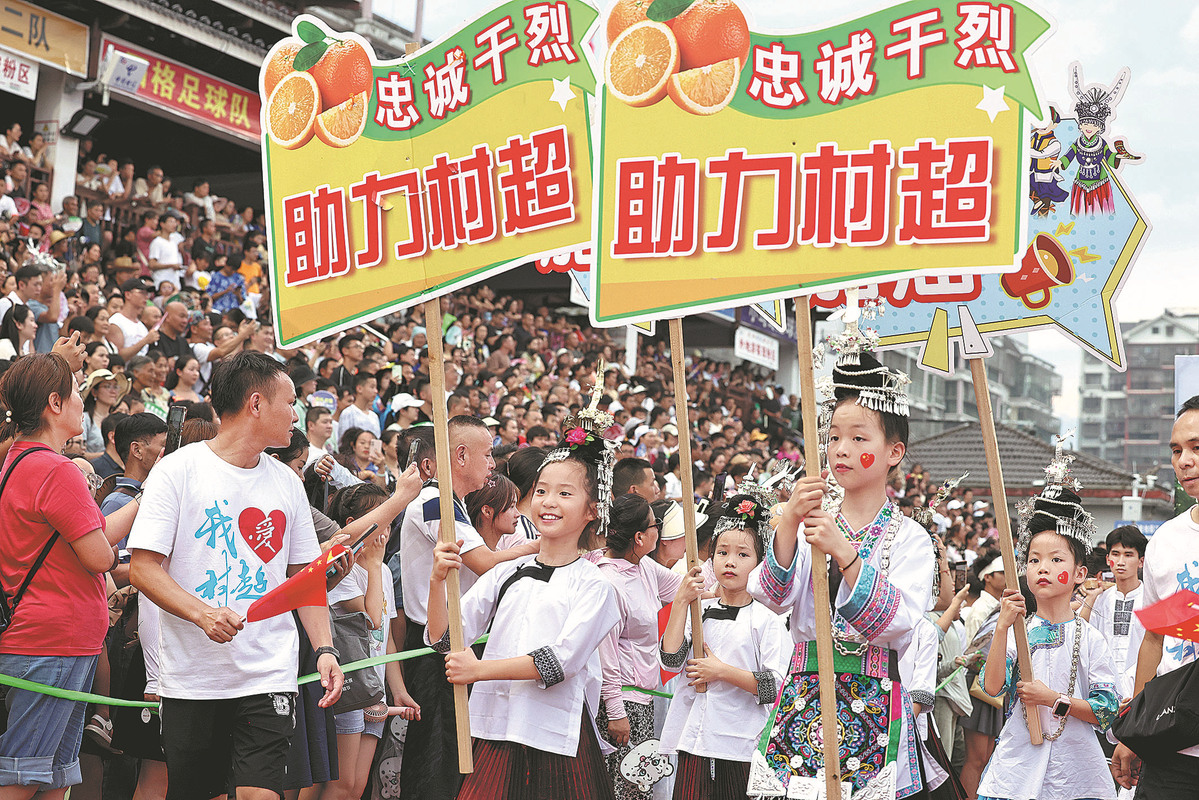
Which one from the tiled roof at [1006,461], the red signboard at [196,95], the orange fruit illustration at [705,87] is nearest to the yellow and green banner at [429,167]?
the orange fruit illustration at [705,87]

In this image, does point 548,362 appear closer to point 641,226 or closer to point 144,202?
point 144,202

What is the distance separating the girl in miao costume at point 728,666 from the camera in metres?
5.05

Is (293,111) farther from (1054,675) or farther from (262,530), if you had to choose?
(1054,675)

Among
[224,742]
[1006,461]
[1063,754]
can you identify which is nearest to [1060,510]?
[1063,754]

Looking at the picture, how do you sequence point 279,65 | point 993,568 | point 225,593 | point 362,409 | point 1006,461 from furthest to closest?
1. point 1006,461
2. point 362,409
3. point 993,568
4. point 279,65
5. point 225,593

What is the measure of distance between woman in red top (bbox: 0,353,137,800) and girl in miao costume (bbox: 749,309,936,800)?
2261 millimetres

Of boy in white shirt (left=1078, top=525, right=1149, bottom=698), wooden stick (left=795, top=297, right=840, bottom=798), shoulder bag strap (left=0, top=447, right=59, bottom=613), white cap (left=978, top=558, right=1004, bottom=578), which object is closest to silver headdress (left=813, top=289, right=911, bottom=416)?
wooden stick (left=795, top=297, right=840, bottom=798)

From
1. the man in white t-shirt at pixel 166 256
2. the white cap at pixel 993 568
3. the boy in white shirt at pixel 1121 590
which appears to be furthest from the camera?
the man in white t-shirt at pixel 166 256

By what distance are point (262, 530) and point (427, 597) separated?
143cm

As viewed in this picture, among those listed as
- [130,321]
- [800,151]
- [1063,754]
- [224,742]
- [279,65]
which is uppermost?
[279,65]

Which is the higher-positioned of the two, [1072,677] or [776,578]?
[776,578]

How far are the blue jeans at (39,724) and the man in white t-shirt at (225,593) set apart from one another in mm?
387

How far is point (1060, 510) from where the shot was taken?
525 cm

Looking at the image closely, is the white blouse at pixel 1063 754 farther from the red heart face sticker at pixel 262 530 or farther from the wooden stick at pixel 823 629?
the red heart face sticker at pixel 262 530
